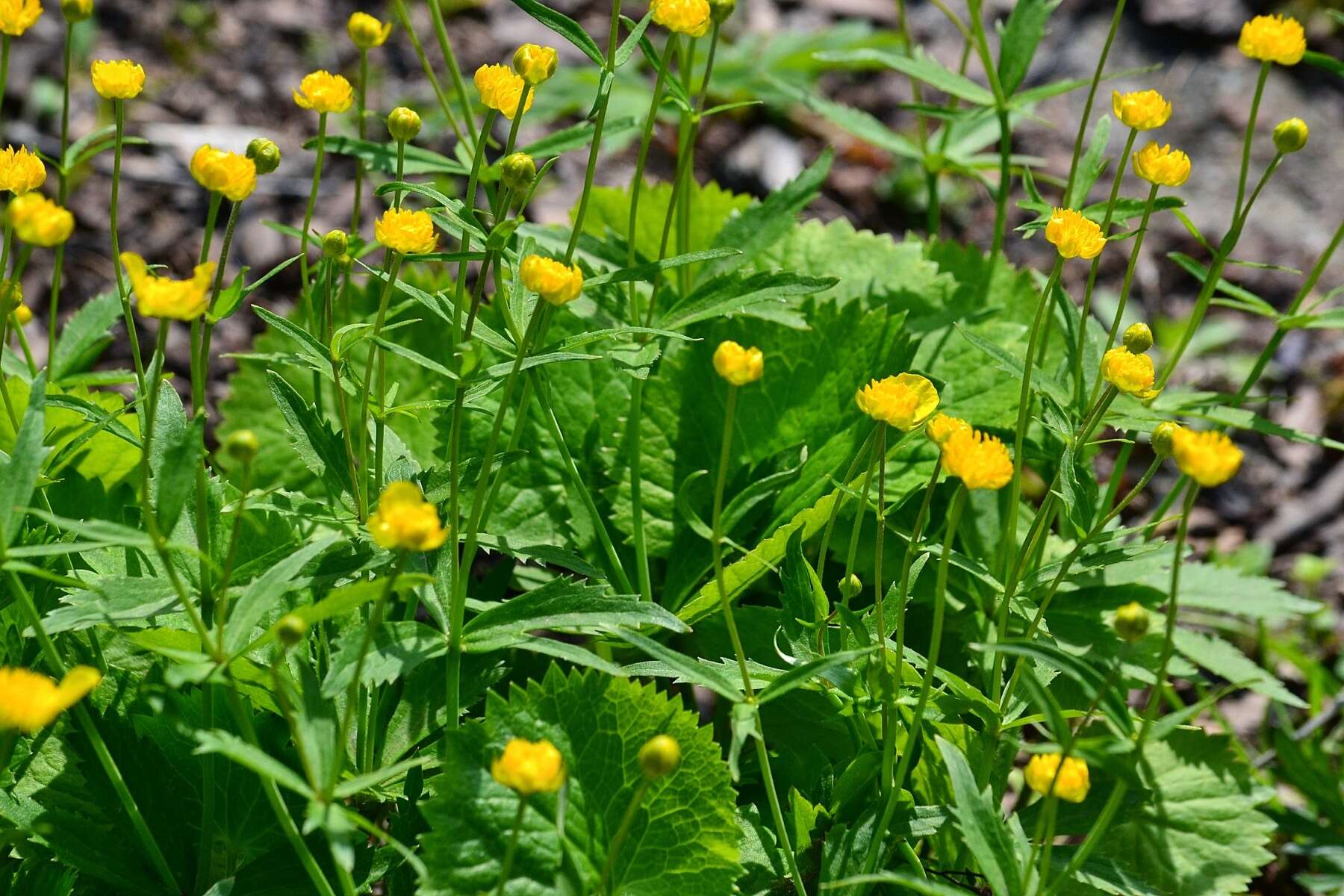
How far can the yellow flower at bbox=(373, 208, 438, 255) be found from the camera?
4.05 feet

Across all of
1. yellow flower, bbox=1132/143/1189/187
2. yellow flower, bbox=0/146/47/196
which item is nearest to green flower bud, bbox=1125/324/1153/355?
yellow flower, bbox=1132/143/1189/187

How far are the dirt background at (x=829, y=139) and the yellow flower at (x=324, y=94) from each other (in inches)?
62.0

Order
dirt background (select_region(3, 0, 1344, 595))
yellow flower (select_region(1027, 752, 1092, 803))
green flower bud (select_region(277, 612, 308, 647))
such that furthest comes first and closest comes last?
dirt background (select_region(3, 0, 1344, 595))
yellow flower (select_region(1027, 752, 1092, 803))
green flower bud (select_region(277, 612, 308, 647))

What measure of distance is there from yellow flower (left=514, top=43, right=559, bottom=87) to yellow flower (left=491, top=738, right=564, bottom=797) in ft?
2.21

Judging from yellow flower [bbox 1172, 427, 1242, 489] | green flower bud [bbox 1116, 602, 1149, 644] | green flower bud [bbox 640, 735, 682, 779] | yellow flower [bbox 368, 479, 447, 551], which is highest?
yellow flower [bbox 1172, 427, 1242, 489]

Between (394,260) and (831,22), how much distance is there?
3.14 m

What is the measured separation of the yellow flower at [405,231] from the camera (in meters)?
1.23

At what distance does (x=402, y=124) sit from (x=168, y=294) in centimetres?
45

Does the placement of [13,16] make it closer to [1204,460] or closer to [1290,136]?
Result: [1204,460]

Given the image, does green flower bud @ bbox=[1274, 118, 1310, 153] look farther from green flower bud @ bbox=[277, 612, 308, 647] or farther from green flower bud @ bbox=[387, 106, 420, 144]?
green flower bud @ bbox=[277, 612, 308, 647]

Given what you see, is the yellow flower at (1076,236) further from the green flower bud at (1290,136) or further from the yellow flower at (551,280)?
the yellow flower at (551,280)

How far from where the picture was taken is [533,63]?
1254 mm

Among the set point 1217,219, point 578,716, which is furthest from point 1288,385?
point 578,716

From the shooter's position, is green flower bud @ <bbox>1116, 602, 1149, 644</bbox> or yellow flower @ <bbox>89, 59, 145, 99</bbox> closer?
green flower bud @ <bbox>1116, 602, 1149, 644</bbox>
